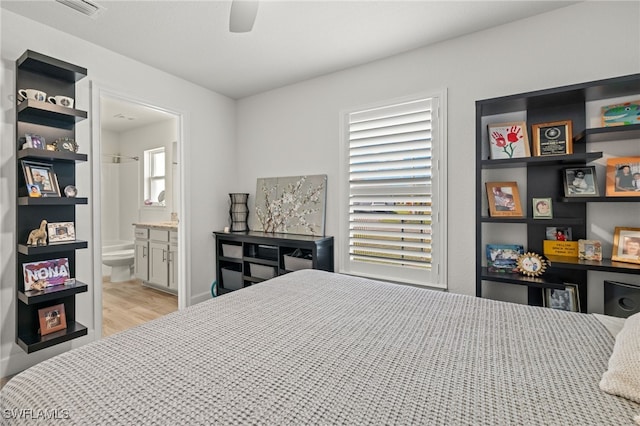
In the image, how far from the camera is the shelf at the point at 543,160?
1.86 m

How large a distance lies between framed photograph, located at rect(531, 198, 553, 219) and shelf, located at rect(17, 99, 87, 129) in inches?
135

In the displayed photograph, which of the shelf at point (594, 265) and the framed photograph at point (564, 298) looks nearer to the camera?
the shelf at point (594, 265)

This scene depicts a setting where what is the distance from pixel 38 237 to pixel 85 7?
165 centimetres

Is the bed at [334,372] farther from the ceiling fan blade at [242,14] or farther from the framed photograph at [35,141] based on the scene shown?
the framed photograph at [35,141]

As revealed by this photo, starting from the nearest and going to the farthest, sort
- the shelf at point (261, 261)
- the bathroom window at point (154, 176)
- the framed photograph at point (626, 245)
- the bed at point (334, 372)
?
the bed at point (334, 372)
the framed photograph at point (626, 245)
the shelf at point (261, 261)
the bathroom window at point (154, 176)

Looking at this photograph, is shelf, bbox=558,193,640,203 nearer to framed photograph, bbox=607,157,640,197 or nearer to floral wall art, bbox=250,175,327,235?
framed photograph, bbox=607,157,640,197

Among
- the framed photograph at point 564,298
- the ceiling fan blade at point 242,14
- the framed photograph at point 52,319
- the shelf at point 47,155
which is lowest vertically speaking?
the framed photograph at point 52,319

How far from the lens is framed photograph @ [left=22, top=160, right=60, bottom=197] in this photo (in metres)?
2.13

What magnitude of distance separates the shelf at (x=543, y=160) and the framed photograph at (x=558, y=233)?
46 centimetres

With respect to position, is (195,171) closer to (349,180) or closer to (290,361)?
(349,180)

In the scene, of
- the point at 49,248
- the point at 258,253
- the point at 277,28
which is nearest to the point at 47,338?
the point at 49,248

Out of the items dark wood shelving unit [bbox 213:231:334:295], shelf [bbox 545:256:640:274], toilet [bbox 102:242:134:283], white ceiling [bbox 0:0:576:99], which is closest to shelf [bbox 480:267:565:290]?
shelf [bbox 545:256:640:274]

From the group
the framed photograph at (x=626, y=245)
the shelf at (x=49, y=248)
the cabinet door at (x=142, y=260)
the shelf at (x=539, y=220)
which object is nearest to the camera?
the framed photograph at (x=626, y=245)

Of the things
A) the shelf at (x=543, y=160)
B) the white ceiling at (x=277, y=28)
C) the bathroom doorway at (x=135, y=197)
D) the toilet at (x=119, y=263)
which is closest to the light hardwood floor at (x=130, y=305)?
the bathroom doorway at (x=135, y=197)
